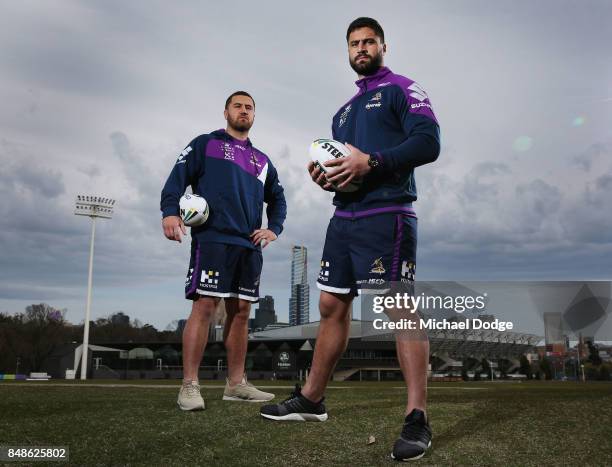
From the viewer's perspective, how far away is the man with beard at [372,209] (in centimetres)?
354

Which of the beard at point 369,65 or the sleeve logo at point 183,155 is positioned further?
the sleeve logo at point 183,155

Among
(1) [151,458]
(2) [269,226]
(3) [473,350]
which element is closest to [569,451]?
(1) [151,458]

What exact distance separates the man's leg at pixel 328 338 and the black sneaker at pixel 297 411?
0.17ft

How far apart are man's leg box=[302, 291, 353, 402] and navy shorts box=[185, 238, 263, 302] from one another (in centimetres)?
182

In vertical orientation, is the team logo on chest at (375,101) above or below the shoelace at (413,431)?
above

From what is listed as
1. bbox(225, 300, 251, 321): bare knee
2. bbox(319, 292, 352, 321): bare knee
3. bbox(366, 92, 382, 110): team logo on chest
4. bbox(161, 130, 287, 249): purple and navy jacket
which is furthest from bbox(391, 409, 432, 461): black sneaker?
bbox(161, 130, 287, 249): purple and navy jacket

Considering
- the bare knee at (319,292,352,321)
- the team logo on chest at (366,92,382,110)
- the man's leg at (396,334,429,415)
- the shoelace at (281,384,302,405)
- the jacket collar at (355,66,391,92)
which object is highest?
the jacket collar at (355,66,391,92)

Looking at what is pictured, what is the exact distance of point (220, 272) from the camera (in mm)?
5633

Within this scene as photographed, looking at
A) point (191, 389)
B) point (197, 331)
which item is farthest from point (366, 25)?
point (191, 389)

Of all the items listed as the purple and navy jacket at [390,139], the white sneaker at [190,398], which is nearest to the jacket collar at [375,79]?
the purple and navy jacket at [390,139]

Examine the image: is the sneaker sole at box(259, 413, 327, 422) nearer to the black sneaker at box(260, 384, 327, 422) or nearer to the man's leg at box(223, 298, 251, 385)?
the black sneaker at box(260, 384, 327, 422)

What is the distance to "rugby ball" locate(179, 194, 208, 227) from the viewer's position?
560 centimetres

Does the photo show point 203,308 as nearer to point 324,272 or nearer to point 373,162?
point 324,272

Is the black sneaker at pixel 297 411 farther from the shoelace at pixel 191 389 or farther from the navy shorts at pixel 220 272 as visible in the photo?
the navy shorts at pixel 220 272
